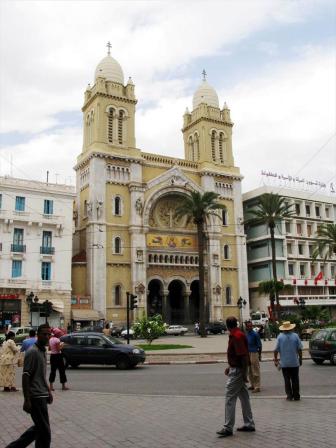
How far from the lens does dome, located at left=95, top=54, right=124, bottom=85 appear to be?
5712cm

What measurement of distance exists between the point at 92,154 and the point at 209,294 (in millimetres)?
20413

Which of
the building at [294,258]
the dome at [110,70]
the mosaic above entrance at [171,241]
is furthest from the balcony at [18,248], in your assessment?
the building at [294,258]

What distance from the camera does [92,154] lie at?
52.6 m

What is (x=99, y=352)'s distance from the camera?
1969 centimetres

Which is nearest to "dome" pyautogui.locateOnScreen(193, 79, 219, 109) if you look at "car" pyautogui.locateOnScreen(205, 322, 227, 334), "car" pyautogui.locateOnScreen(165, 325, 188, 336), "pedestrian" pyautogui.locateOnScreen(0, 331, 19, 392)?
"car" pyautogui.locateOnScreen(205, 322, 227, 334)

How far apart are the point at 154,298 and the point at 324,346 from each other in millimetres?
A: 38391

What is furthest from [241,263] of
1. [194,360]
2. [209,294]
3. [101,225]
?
[194,360]

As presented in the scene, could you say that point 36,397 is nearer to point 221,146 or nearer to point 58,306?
point 58,306

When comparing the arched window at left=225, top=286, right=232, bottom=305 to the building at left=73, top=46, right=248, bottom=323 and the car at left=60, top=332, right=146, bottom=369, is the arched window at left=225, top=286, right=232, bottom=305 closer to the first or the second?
the building at left=73, top=46, right=248, bottom=323

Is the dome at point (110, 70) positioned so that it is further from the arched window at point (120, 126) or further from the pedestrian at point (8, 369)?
the pedestrian at point (8, 369)

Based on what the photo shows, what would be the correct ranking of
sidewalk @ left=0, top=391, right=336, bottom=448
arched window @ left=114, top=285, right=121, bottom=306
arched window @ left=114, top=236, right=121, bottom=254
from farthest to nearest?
arched window @ left=114, top=236, right=121, bottom=254 → arched window @ left=114, top=285, right=121, bottom=306 → sidewalk @ left=0, top=391, right=336, bottom=448

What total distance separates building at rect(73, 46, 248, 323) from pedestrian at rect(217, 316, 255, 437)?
39.7 metres

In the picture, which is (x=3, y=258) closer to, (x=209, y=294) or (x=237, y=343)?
(x=209, y=294)

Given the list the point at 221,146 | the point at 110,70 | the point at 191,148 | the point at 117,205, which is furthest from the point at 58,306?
the point at 221,146
